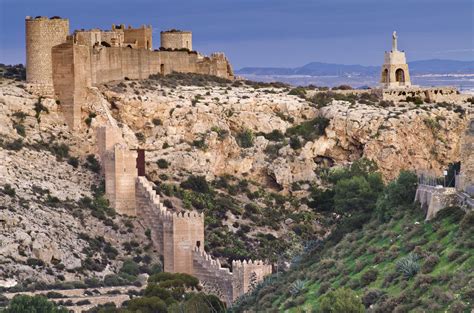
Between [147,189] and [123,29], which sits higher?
[123,29]

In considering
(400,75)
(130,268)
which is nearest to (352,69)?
(400,75)

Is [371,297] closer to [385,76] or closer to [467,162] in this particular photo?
[467,162]

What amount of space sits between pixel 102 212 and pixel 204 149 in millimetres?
6139

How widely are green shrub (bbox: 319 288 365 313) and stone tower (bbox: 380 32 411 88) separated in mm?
39782

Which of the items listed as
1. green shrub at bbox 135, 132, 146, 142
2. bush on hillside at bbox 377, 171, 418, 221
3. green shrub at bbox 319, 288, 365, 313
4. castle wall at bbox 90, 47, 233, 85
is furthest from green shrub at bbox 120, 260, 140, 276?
green shrub at bbox 319, 288, 365, 313

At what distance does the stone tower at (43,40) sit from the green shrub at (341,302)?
29543mm

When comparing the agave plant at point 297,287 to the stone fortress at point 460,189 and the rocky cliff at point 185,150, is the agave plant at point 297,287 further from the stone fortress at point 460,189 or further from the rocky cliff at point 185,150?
the rocky cliff at point 185,150

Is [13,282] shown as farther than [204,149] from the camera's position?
No

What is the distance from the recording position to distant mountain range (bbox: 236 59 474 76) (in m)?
140

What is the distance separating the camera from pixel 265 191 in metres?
69.8

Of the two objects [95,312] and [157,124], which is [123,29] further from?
[95,312]

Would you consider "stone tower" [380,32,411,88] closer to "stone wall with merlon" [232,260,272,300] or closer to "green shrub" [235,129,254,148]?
"green shrub" [235,129,254,148]

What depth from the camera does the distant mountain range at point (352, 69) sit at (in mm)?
139500

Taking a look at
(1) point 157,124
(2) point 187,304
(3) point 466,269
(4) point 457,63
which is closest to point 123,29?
(1) point 157,124
